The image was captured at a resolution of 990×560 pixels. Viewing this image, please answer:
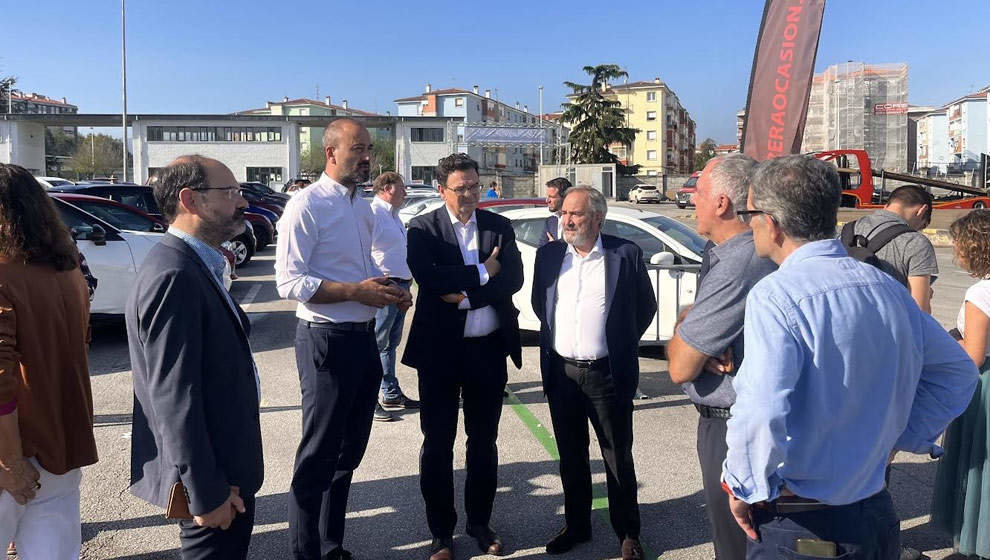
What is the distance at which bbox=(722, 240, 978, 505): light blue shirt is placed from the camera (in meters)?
1.83

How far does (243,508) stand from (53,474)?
0.74 metres

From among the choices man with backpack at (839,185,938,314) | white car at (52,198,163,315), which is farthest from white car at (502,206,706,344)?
white car at (52,198,163,315)

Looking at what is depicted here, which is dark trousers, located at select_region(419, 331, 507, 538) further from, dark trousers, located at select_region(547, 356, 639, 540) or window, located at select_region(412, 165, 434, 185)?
window, located at select_region(412, 165, 434, 185)

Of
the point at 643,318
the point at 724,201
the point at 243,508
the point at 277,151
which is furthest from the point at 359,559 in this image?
the point at 277,151

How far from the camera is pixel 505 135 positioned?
170 feet

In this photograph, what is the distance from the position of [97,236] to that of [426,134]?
56.0 meters

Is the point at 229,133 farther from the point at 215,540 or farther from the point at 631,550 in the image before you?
the point at 215,540

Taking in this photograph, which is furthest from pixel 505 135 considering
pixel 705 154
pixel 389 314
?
pixel 705 154

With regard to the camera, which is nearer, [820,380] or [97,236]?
[820,380]

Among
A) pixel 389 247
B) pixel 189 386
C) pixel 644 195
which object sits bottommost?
pixel 189 386

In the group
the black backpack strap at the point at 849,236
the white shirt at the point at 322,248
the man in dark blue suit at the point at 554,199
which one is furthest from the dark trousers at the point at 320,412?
the man in dark blue suit at the point at 554,199

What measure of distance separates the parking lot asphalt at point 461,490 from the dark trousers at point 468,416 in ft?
0.97

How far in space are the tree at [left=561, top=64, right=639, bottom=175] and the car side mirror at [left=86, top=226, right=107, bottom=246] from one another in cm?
5995

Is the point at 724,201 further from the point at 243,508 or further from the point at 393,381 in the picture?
the point at 393,381
